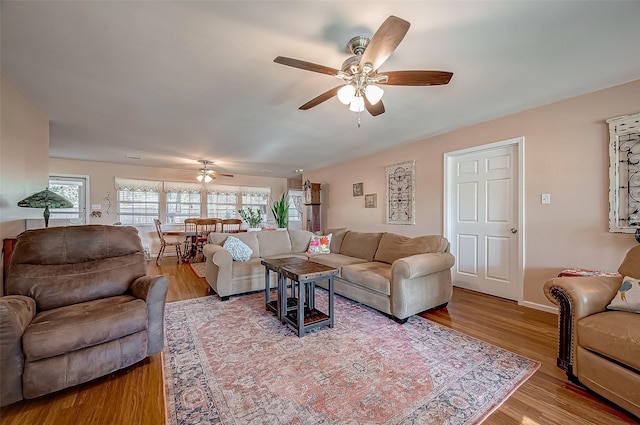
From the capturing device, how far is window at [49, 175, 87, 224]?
19.0 ft

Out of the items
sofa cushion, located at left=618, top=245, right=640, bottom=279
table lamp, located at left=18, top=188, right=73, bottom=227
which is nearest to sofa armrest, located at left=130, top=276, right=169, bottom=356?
table lamp, located at left=18, top=188, right=73, bottom=227

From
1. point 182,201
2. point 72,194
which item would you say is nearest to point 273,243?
point 182,201

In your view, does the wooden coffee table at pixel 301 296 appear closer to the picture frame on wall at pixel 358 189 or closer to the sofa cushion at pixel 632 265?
the sofa cushion at pixel 632 265

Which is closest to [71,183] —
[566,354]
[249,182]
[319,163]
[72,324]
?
[249,182]

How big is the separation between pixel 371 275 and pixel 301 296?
3.03ft

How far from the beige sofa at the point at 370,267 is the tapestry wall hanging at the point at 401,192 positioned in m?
1.07

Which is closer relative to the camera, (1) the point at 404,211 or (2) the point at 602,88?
(2) the point at 602,88

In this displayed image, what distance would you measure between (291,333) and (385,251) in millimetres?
1705

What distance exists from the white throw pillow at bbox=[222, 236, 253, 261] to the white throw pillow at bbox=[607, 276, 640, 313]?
11.5 feet

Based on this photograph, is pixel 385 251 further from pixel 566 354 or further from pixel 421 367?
pixel 566 354

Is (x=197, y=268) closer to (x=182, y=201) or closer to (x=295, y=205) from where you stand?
(x=182, y=201)

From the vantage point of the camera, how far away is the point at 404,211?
461cm

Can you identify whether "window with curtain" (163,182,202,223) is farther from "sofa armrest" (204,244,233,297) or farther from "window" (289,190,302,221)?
"sofa armrest" (204,244,233,297)

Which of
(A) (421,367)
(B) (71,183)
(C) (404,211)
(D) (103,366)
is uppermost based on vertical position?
(B) (71,183)
